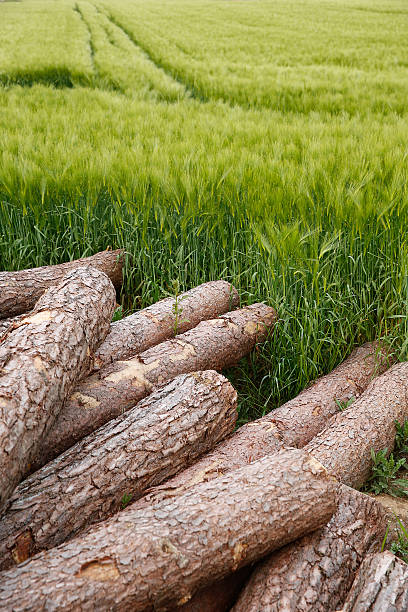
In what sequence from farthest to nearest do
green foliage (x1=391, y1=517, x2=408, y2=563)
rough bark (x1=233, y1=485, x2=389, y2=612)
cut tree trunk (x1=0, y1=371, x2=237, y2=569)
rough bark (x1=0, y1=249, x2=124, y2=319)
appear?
rough bark (x1=0, y1=249, x2=124, y2=319) → green foliage (x1=391, y1=517, x2=408, y2=563) → cut tree trunk (x1=0, y1=371, x2=237, y2=569) → rough bark (x1=233, y1=485, x2=389, y2=612)

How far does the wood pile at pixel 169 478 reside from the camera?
4.67 ft

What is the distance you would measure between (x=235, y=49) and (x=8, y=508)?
1446 centimetres

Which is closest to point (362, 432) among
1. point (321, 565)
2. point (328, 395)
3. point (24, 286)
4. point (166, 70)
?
point (328, 395)

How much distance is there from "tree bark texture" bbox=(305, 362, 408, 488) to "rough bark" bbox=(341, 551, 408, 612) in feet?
1.46

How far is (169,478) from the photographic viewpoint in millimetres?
1911

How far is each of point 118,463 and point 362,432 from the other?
0.98 metres

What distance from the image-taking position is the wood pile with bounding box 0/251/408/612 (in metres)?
1.42

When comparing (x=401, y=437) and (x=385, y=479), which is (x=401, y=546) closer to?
(x=385, y=479)

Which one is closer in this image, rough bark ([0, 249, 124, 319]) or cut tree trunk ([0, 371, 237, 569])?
cut tree trunk ([0, 371, 237, 569])

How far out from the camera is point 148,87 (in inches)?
359

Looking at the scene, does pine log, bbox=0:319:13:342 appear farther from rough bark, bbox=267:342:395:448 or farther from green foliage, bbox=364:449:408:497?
green foliage, bbox=364:449:408:497

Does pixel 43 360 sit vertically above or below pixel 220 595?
above

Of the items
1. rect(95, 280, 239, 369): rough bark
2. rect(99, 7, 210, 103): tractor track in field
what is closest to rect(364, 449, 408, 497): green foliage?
rect(95, 280, 239, 369): rough bark

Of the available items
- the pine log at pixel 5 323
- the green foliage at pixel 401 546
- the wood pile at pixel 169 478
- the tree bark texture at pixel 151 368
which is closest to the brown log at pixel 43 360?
the wood pile at pixel 169 478
